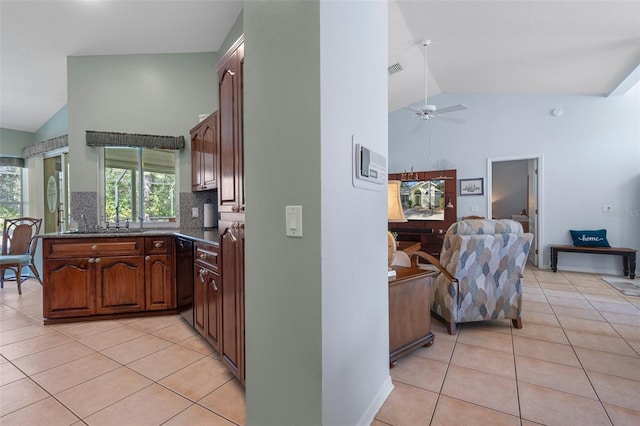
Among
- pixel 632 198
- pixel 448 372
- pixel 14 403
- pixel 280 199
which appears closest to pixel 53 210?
pixel 14 403

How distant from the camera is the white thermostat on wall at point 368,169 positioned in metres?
1.41

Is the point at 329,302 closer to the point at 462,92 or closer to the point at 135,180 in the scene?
the point at 135,180

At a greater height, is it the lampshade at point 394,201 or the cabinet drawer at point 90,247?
the lampshade at point 394,201

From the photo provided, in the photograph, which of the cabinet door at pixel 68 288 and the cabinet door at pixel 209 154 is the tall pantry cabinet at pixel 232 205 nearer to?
the cabinet door at pixel 209 154

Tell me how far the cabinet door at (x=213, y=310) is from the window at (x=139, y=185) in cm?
200

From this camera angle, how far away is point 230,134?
1.92 meters

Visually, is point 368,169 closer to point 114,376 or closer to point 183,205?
point 114,376

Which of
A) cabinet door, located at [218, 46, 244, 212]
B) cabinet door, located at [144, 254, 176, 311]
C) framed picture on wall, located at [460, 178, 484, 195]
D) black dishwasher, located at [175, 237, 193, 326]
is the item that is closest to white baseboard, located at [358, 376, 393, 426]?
cabinet door, located at [218, 46, 244, 212]

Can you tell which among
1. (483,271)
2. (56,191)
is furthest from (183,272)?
(56,191)

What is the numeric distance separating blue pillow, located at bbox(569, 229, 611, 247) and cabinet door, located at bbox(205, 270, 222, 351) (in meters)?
6.01

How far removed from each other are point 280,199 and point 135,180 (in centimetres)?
336

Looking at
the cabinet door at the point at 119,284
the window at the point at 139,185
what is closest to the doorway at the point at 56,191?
the window at the point at 139,185

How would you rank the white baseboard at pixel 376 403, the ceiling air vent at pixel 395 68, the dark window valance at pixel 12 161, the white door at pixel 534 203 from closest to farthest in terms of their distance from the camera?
the white baseboard at pixel 376 403 < the ceiling air vent at pixel 395 68 < the dark window valance at pixel 12 161 < the white door at pixel 534 203

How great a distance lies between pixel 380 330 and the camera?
5.81 ft
